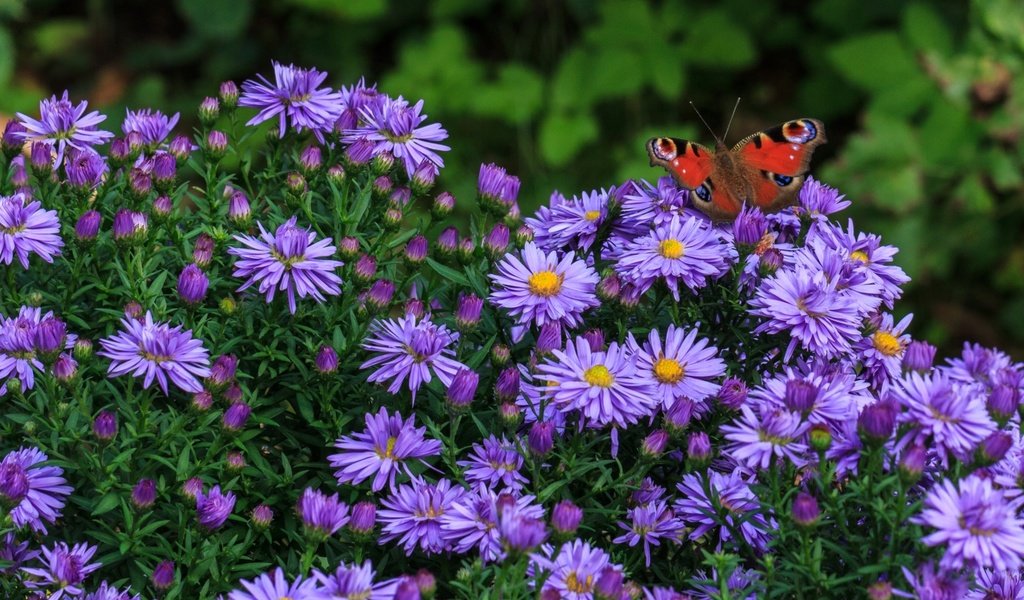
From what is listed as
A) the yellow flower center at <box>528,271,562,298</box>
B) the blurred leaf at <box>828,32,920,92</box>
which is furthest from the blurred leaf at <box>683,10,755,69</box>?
the yellow flower center at <box>528,271,562,298</box>

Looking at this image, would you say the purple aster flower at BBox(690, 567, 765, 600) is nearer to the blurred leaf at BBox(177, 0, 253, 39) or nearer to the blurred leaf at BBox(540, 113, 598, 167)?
the blurred leaf at BBox(540, 113, 598, 167)

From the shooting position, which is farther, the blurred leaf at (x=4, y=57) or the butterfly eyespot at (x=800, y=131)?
the blurred leaf at (x=4, y=57)

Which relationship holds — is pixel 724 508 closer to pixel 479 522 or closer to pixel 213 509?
pixel 479 522

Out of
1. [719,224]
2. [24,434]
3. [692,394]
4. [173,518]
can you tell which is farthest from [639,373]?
[24,434]

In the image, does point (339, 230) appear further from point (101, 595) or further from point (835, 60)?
point (835, 60)

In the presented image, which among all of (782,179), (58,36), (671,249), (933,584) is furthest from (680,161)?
(58,36)

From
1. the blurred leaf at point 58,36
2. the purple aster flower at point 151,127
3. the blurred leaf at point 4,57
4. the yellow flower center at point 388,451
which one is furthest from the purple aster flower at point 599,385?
the blurred leaf at point 58,36

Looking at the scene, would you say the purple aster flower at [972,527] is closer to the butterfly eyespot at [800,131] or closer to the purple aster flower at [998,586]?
the purple aster flower at [998,586]
